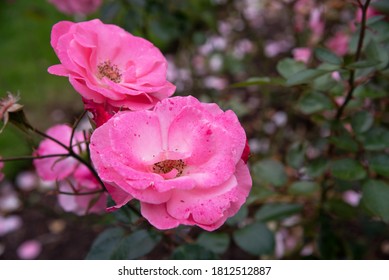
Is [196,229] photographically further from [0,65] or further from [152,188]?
[0,65]

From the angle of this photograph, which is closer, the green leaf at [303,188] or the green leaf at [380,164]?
the green leaf at [380,164]

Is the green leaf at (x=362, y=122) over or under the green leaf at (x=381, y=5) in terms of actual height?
under

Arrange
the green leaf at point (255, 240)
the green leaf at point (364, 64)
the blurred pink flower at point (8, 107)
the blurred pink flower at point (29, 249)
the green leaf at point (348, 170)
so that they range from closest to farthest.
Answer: the blurred pink flower at point (8, 107) → the green leaf at point (364, 64) → the green leaf at point (348, 170) → the green leaf at point (255, 240) → the blurred pink flower at point (29, 249)

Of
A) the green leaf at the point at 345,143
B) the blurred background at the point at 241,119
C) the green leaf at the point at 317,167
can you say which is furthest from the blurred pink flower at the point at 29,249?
the green leaf at the point at 345,143

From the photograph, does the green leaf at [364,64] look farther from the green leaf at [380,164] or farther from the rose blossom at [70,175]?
the rose blossom at [70,175]

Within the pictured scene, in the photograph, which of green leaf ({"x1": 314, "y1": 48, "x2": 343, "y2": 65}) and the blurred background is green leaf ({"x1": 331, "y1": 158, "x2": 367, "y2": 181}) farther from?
green leaf ({"x1": 314, "y1": 48, "x2": 343, "y2": 65})

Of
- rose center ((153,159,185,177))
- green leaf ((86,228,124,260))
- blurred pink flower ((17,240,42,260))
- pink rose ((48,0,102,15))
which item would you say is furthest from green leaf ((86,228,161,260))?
blurred pink flower ((17,240,42,260))
